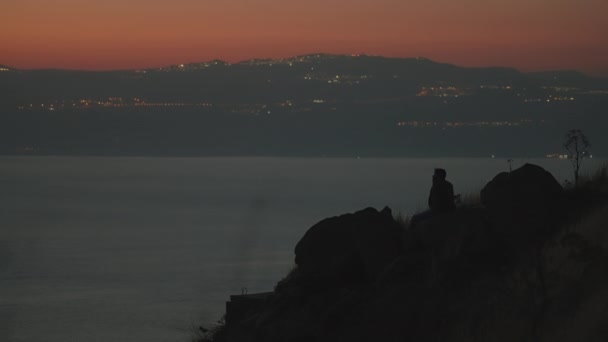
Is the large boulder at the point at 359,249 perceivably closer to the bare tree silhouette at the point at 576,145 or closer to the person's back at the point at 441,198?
the person's back at the point at 441,198

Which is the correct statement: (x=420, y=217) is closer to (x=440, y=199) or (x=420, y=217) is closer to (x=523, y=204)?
(x=440, y=199)

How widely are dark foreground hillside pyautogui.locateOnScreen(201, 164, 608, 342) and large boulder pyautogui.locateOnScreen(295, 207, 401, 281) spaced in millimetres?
14

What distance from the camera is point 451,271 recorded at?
13.8m

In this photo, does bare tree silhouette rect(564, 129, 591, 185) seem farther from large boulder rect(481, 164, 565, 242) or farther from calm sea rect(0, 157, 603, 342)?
large boulder rect(481, 164, 565, 242)

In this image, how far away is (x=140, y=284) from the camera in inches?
2341

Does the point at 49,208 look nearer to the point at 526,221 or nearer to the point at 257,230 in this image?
the point at 257,230

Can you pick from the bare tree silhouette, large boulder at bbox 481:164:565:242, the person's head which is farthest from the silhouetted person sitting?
the bare tree silhouette

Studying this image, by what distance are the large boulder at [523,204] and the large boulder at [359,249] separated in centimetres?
131

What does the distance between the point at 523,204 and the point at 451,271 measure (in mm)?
1485

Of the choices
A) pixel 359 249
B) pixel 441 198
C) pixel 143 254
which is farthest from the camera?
pixel 143 254

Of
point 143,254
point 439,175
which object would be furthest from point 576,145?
point 143,254

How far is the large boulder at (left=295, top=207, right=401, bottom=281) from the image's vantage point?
1490 cm

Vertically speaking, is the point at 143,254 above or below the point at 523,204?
below

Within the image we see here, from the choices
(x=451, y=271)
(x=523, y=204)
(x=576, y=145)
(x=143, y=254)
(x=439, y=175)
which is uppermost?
(x=576, y=145)
